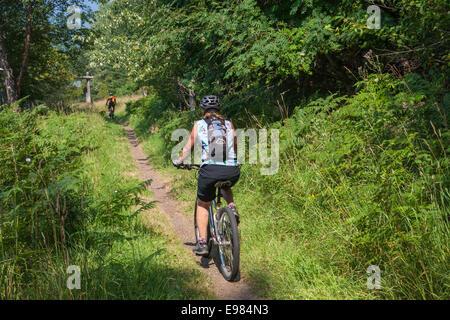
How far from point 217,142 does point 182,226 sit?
2.64 meters

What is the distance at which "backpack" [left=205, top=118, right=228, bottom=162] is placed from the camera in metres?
4.06

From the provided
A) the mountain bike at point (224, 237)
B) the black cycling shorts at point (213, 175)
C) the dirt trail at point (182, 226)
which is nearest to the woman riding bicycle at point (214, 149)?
the black cycling shorts at point (213, 175)

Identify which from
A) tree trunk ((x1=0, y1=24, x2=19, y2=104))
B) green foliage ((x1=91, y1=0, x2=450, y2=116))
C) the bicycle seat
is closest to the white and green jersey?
the bicycle seat

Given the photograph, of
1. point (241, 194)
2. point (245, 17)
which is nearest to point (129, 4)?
point (245, 17)

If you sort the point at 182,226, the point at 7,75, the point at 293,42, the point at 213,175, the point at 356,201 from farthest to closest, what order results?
1. the point at 7,75
2. the point at 293,42
3. the point at 182,226
4. the point at 213,175
5. the point at 356,201

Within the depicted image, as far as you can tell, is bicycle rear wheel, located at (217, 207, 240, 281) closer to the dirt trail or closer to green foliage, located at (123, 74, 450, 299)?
the dirt trail

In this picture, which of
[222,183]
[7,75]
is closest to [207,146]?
[222,183]

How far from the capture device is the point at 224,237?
13.9 ft

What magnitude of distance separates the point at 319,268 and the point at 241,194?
2.94 m

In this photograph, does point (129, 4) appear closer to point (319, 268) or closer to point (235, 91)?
point (235, 91)

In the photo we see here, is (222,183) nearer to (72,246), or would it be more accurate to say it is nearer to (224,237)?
(224,237)

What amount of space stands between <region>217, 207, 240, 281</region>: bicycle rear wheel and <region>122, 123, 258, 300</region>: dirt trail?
0.36ft

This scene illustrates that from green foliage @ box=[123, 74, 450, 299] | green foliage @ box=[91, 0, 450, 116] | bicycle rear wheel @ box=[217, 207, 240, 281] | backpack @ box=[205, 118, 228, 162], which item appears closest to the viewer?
green foliage @ box=[123, 74, 450, 299]

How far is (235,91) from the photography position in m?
9.59
